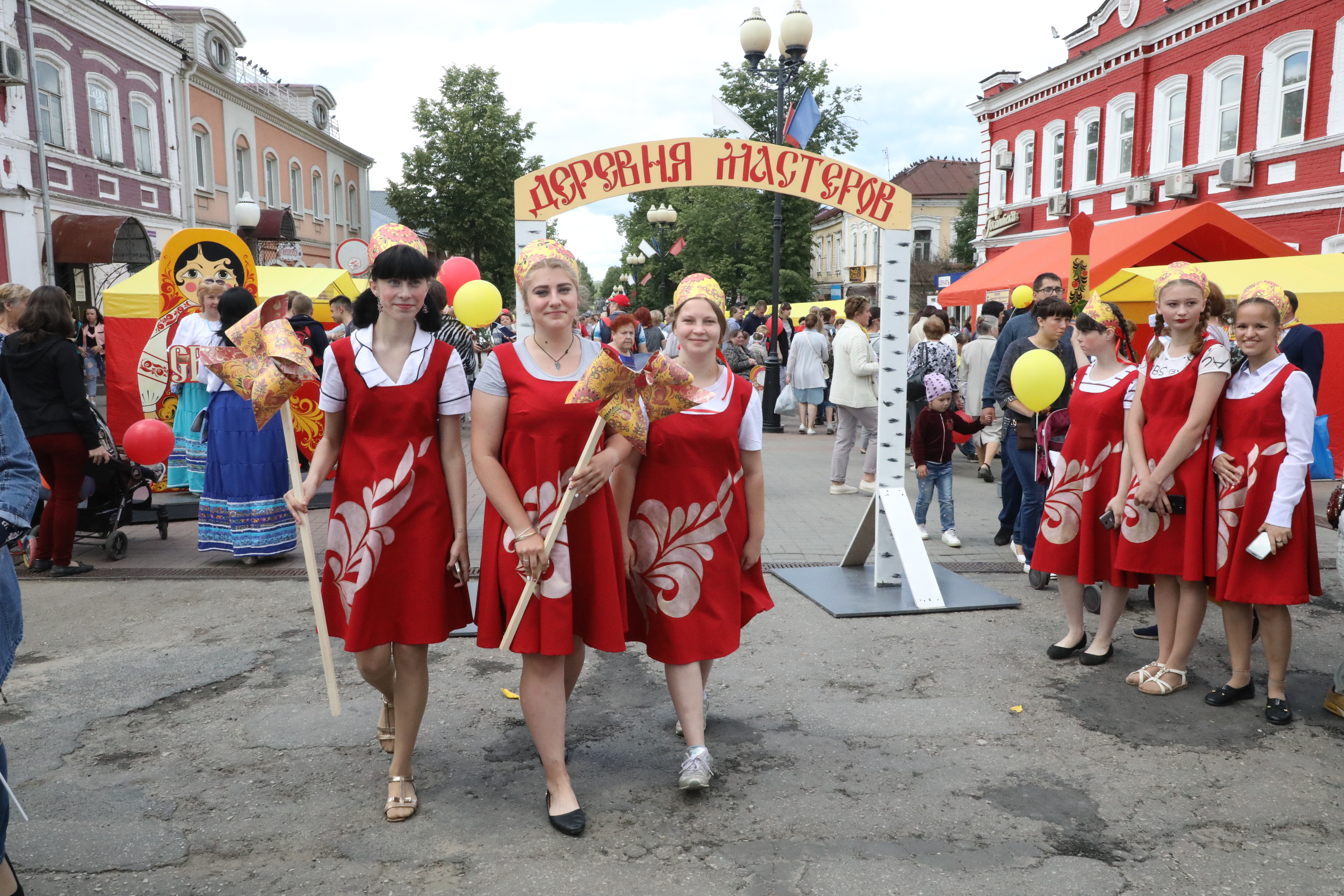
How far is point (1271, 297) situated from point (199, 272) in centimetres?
836

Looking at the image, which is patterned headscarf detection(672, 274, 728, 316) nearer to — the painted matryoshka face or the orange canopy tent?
the painted matryoshka face

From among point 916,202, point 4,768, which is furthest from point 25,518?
point 916,202

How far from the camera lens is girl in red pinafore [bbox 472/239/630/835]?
126 inches

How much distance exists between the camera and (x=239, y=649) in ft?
17.1

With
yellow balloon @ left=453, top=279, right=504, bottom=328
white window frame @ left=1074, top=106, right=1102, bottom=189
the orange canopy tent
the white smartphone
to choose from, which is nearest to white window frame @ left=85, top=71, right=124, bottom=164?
yellow balloon @ left=453, top=279, right=504, bottom=328

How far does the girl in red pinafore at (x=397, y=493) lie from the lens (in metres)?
3.31

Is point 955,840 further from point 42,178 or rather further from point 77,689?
point 42,178

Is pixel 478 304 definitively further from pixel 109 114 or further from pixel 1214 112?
pixel 109 114

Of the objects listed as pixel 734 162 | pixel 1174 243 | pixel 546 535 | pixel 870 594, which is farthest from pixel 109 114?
pixel 546 535

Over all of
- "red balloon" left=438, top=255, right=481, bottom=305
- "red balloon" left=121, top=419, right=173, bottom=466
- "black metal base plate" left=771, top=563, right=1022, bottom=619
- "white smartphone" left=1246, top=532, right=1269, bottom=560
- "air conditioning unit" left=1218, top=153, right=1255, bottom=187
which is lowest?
"black metal base plate" left=771, top=563, right=1022, bottom=619

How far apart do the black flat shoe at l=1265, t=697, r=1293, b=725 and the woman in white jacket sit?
9720 mm

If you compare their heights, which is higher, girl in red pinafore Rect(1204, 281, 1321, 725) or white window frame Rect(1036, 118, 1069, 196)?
white window frame Rect(1036, 118, 1069, 196)

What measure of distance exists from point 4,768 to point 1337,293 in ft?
35.2

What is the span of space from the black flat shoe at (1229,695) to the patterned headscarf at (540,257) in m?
3.38
